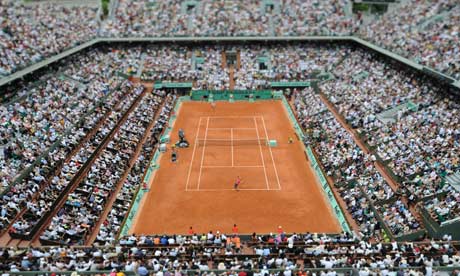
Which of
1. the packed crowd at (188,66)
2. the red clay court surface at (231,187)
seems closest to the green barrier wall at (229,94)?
the packed crowd at (188,66)

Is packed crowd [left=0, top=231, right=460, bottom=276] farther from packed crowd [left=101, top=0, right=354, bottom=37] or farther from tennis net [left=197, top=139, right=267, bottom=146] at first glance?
packed crowd [left=101, top=0, right=354, bottom=37]

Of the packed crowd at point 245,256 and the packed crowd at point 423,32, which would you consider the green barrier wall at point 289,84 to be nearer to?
the packed crowd at point 423,32

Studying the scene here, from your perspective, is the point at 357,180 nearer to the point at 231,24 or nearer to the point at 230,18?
the point at 231,24

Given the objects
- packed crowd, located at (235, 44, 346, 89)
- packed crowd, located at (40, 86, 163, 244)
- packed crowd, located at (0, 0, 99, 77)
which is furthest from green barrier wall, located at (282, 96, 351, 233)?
packed crowd, located at (0, 0, 99, 77)

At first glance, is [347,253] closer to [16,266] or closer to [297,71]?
[16,266]

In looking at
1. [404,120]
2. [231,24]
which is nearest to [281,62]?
[231,24]

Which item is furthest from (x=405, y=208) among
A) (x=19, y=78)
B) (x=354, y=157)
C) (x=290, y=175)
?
(x=19, y=78)
